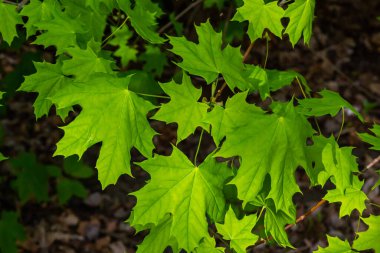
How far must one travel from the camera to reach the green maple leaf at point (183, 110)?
1.68m

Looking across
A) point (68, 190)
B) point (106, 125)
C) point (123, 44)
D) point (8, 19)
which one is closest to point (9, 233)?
point (68, 190)

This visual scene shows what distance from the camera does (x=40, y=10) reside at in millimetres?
1993

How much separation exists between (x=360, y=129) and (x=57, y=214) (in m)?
2.60

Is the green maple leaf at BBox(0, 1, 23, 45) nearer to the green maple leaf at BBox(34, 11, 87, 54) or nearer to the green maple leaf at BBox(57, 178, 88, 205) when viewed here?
the green maple leaf at BBox(34, 11, 87, 54)

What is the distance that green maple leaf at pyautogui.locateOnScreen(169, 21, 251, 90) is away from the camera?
1774mm

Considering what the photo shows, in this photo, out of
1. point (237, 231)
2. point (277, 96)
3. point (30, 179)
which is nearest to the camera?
point (237, 231)

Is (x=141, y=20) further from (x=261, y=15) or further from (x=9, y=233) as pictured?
(x=9, y=233)

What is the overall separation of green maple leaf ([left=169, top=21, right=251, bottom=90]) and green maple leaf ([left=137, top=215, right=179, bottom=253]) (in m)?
0.56

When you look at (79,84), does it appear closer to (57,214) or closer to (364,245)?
(364,245)

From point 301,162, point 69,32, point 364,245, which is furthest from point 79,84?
point 364,245

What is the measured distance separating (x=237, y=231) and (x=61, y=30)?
3.37 feet

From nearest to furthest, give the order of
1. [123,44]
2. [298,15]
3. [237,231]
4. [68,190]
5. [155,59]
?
[237,231], [298,15], [123,44], [155,59], [68,190]

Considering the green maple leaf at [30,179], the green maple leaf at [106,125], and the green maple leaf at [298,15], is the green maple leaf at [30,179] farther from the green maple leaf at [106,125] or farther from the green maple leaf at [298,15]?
the green maple leaf at [298,15]

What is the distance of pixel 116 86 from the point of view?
1731 millimetres
